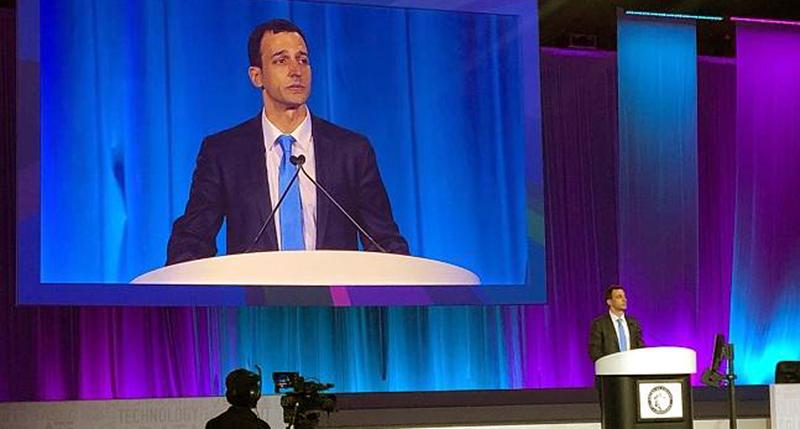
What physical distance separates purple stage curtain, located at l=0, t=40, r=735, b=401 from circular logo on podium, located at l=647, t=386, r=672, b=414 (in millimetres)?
5329

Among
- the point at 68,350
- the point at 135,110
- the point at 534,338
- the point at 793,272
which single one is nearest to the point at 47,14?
the point at 135,110

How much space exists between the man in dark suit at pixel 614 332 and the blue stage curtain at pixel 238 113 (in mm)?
882

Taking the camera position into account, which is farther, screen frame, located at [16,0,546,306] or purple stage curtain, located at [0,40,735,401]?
purple stage curtain, located at [0,40,735,401]

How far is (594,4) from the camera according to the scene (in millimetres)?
9930

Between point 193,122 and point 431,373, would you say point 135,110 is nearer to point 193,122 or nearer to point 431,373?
point 193,122

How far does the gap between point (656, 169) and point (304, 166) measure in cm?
300

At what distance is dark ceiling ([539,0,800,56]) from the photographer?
32.7 ft

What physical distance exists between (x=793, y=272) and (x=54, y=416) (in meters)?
6.17

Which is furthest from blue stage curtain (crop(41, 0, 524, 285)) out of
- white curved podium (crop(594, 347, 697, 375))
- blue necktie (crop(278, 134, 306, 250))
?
white curved podium (crop(594, 347, 697, 375))

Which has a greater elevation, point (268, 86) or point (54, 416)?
point (268, 86)

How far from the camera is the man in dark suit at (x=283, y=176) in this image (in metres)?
8.18

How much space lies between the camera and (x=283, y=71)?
8.39 m

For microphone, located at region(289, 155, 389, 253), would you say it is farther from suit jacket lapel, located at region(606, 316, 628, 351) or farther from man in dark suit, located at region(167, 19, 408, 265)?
suit jacket lapel, located at region(606, 316, 628, 351)

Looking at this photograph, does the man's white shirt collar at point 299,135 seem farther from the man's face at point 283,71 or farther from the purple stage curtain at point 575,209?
the purple stage curtain at point 575,209
